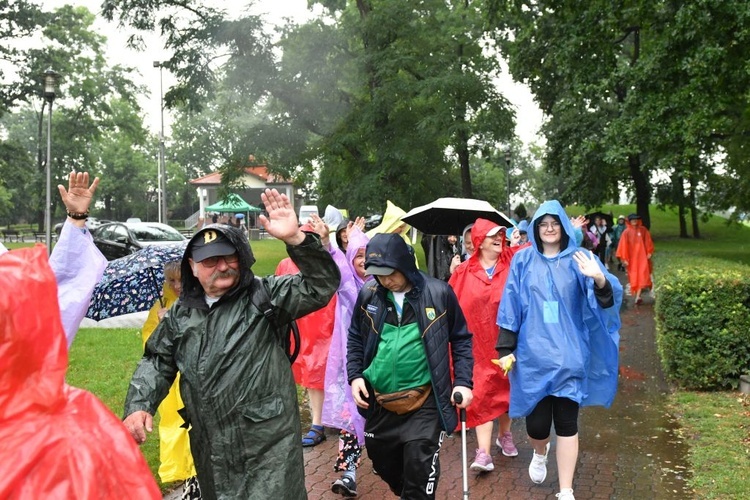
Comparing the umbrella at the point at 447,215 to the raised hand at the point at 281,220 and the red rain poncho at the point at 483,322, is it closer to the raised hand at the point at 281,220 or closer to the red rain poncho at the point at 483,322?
the red rain poncho at the point at 483,322

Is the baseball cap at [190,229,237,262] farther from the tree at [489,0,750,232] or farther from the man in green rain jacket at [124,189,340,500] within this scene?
the tree at [489,0,750,232]

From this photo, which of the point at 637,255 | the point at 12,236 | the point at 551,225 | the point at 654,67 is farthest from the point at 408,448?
the point at 12,236

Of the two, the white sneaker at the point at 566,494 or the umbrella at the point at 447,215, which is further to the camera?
the umbrella at the point at 447,215

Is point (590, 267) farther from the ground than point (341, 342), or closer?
farther from the ground

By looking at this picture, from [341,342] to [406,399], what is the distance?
206 cm

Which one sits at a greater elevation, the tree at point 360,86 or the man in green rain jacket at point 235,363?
the tree at point 360,86

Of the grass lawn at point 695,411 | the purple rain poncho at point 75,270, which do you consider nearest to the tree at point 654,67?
the grass lawn at point 695,411

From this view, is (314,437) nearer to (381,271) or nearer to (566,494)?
(566,494)

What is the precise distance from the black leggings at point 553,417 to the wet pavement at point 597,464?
556 mm

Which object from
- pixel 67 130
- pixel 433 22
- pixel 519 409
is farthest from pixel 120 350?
pixel 67 130

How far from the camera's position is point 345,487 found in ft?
18.3

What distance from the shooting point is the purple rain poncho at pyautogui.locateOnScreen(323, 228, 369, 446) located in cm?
620

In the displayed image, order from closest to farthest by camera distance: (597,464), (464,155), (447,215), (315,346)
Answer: (597,464)
(315,346)
(447,215)
(464,155)

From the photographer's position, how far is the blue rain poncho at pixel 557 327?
203 inches
